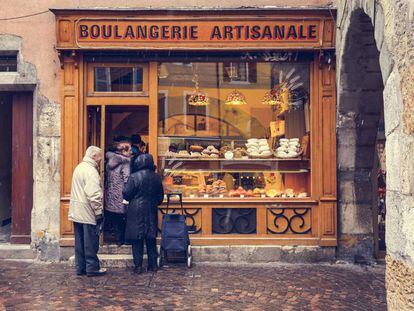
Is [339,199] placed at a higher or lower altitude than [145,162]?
lower

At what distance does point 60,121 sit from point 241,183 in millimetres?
2916

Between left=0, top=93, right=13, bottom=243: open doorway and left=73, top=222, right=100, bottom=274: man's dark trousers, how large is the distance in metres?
3.26

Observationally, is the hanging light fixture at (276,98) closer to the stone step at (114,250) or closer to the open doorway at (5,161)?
the stone step at (114,250)

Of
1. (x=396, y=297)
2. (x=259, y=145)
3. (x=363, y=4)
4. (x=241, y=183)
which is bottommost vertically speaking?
(x=396, y=297)

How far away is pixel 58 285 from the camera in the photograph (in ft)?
24.6

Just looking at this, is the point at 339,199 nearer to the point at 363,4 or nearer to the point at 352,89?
the point at 352,89

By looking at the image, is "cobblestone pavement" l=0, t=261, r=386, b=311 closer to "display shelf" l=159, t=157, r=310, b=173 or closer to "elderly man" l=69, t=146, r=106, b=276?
"elderly man" l=69, t=146, r=106, b=276

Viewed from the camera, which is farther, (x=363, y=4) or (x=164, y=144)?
(x=164, y=144)

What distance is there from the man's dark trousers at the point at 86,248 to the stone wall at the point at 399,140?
4314 millimetres

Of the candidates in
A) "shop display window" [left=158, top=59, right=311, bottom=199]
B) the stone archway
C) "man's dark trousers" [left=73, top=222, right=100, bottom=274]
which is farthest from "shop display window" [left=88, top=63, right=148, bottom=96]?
the stone archway

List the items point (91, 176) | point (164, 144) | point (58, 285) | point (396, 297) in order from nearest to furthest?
point (396, 297) < point (58, 285) < point (91, 176) < point (164, 144)

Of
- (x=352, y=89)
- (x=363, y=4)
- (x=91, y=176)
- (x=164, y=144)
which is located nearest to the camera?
(x=363, y=4)

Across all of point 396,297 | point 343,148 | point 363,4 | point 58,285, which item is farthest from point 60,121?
point 396,297

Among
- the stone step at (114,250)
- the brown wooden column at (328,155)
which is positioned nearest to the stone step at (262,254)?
the stone step at (114,250)
